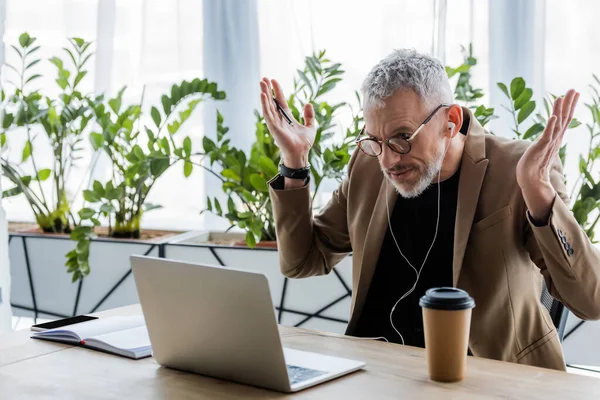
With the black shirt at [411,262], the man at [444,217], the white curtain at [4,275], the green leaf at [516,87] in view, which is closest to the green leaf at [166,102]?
the white curtain at [4,275]

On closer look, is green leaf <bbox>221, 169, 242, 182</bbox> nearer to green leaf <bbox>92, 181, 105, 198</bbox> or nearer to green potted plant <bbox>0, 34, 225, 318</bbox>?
green potted plant <bbox>0, 34, 225, 318</bbox>

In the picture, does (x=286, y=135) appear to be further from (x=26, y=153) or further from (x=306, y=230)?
(x=26, y=153)

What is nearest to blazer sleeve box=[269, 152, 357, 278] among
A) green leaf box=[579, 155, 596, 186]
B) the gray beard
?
the gray beard

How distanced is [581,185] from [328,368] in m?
1.66

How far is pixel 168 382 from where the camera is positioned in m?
1.41

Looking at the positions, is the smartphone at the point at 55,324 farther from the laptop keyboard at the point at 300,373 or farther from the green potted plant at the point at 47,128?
the green potted plant at the point at 47,128

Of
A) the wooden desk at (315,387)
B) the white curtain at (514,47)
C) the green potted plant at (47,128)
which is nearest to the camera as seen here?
the wooden desk at (315,387)

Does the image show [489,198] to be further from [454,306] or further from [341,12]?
[341,12]

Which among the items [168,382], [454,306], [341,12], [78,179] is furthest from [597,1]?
[78,179]

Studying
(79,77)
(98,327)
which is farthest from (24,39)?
(98,327)

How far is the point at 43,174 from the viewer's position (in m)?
3.55

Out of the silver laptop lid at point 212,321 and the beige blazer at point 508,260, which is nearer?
the silver laptop lid at point 212,321

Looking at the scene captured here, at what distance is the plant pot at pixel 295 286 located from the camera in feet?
9.52

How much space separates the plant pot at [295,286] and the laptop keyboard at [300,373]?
1424 millimetres
